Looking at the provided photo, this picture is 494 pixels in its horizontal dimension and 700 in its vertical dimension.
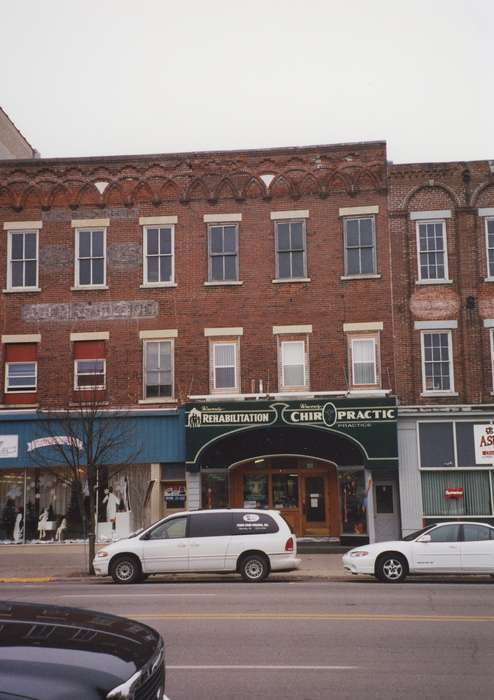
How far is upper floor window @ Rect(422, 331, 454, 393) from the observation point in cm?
2478

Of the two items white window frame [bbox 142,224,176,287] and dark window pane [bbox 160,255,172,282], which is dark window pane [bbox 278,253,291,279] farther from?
dark window pane [bbox 160,255,172,282]

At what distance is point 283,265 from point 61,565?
11185 mm

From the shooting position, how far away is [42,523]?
25.0 metres

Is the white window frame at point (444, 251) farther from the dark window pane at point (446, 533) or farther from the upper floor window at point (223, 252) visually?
the dark window pane at point (446, 533)

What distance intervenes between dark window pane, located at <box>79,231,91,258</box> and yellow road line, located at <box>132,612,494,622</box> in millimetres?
15811

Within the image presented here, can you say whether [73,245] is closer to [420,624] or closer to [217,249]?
[217,249]

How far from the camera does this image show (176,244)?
2603 centimetres

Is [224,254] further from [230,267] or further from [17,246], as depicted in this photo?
[17,246]

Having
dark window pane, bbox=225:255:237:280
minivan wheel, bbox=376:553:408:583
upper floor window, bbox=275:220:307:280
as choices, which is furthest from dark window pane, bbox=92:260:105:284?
minivan wheel, bbox=376:553:408:583

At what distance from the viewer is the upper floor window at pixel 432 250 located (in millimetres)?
25266

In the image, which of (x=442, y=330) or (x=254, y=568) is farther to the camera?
(x=442, y=330)

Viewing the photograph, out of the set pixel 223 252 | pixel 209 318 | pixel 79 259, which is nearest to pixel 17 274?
pixel 79 259

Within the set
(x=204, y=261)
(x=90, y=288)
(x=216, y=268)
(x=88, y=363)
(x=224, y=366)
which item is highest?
(x=204, y=261)

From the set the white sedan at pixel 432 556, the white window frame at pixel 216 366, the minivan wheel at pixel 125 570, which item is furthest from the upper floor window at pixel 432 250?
the minivan wheel at pixel 125 570
